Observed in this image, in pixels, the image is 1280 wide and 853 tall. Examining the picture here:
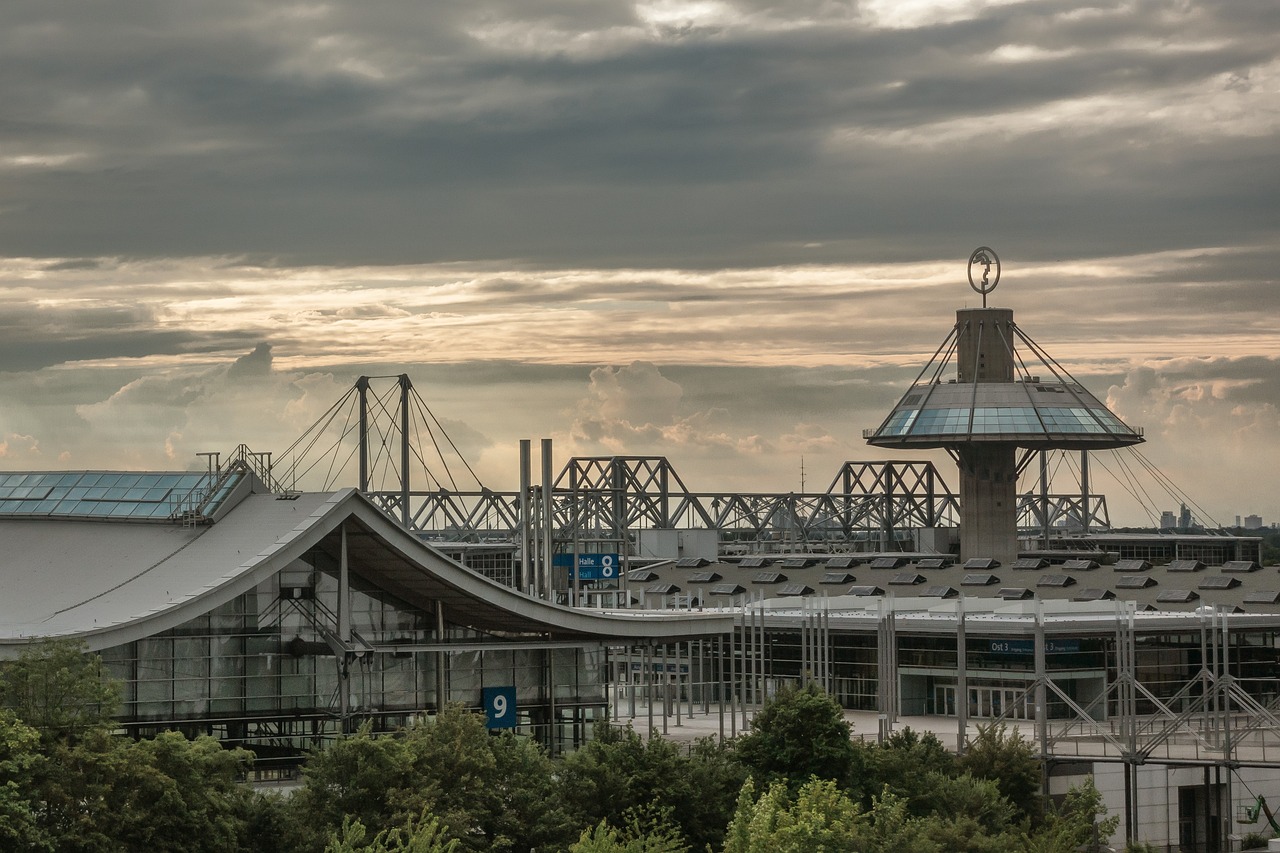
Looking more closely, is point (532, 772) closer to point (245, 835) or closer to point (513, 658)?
point (245, 835)

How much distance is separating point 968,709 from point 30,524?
51.4 meters

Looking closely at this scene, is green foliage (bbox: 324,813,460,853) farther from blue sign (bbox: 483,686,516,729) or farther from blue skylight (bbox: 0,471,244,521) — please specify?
blue skylight (bbox: 0,471,244,521)

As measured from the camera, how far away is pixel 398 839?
161ft

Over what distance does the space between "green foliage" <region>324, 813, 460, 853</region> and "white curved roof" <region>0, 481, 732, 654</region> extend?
15.6 metres

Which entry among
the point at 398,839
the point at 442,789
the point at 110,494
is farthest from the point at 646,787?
the point at 110,494

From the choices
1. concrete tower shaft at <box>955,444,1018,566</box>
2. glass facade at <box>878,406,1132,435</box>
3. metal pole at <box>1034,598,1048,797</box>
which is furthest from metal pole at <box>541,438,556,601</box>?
concrete tower shaft at <box>955,444,1018,566</box>

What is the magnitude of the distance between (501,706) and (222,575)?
40.9 feet

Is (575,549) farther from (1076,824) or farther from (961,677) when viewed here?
(1076,824)

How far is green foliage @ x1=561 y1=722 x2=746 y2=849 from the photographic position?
60.5m

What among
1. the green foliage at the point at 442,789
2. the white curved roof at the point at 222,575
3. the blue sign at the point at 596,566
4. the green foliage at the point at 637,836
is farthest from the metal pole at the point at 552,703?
the blue sign at the point at 596,566

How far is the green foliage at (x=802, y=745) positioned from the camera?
6700 centimetres

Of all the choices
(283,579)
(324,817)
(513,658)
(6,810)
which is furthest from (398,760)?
(513,658)

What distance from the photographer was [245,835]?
5531cm

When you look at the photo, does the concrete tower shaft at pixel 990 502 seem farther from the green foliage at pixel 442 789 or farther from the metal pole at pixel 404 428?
the green foliage at pixel 442 789
